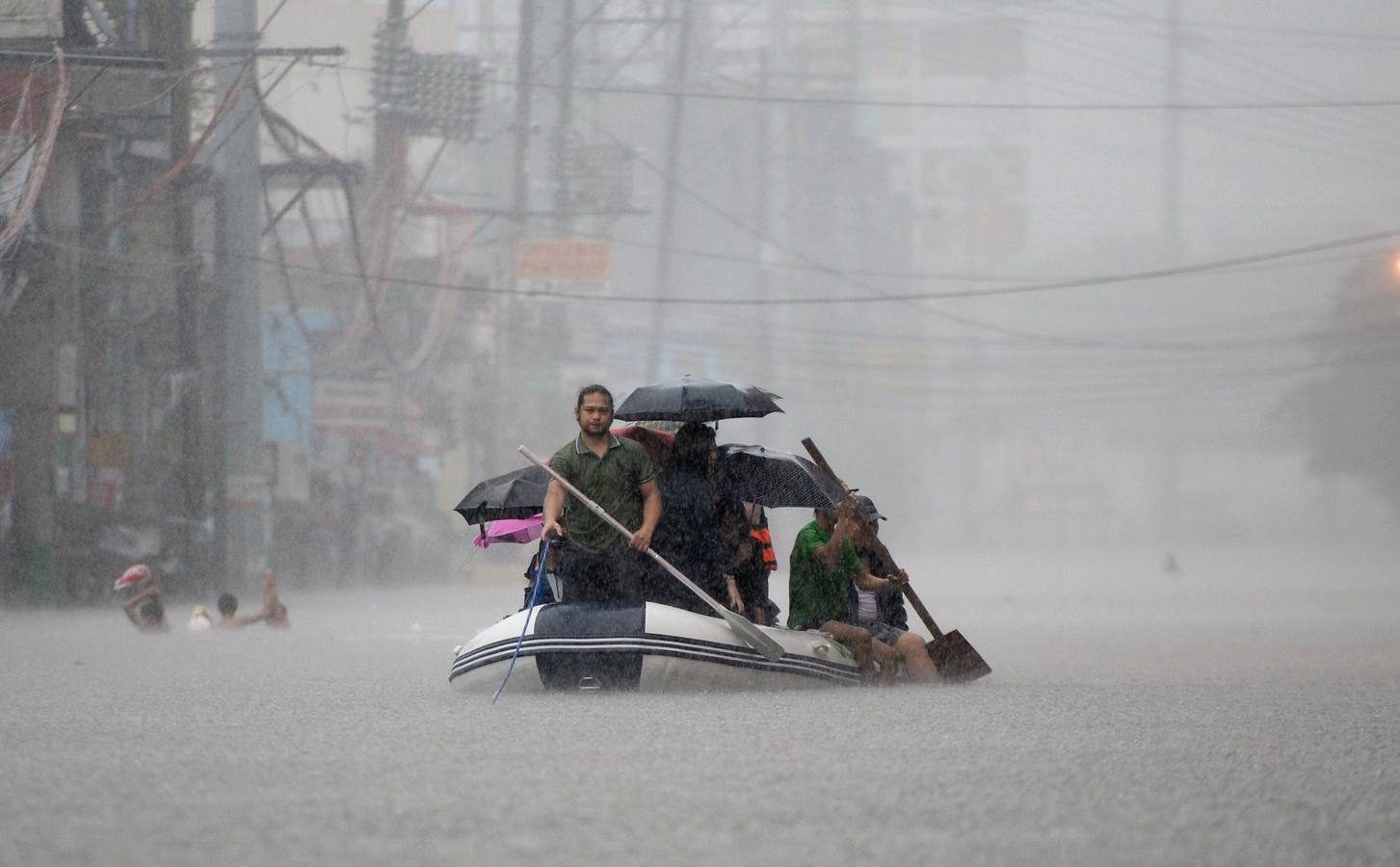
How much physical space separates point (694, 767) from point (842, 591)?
461 cm

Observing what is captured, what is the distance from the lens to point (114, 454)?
26172 millimetres

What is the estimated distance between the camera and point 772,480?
460 inches

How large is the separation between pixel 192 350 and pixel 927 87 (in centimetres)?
7257

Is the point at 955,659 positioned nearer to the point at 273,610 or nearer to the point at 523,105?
the point at 273,610

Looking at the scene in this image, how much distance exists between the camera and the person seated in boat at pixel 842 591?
37.9 feet

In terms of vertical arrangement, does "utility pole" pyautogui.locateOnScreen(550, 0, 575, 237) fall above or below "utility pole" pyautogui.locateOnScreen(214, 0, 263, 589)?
above

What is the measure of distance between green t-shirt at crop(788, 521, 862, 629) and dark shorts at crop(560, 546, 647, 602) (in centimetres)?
115

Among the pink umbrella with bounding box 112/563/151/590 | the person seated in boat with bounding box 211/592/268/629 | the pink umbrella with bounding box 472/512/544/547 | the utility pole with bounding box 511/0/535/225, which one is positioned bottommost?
the person seated in boat with bounding box 211/592/268/629

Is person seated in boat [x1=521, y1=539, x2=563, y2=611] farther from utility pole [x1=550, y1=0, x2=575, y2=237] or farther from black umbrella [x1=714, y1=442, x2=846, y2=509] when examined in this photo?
utility pole [x1=550, y1=0, x2=575, y2=237]

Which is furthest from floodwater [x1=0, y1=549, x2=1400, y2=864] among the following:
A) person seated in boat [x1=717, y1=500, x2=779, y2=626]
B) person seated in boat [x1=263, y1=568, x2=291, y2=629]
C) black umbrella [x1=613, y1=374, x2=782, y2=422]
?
person seated in boat [x1=263, y1=568, x2=291, y2=629]

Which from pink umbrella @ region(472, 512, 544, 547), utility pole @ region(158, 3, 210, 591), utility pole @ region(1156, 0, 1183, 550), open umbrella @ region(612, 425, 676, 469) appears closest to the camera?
open umbrella @ region(612, 425, 676, 469)

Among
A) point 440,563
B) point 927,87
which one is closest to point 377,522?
point 440,563

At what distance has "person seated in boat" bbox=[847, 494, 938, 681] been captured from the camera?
38.3ft

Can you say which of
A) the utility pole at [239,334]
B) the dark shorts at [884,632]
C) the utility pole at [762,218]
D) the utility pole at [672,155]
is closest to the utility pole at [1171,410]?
the utility pole at [762,218]
